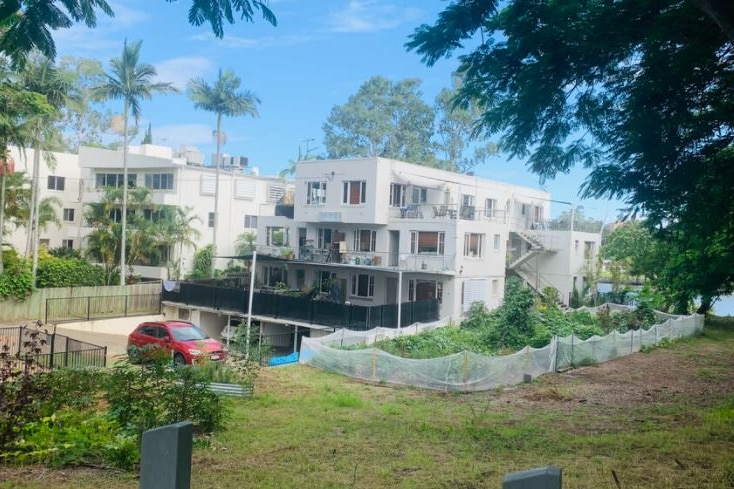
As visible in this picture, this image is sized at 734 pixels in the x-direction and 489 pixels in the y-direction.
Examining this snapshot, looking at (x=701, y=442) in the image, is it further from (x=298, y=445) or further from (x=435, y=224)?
(x=435, y=224)

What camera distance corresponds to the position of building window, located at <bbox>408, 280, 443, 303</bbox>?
35062 mm

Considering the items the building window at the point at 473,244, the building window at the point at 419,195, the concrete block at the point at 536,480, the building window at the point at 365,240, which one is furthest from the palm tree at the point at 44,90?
the concrete block at the point at 536,480

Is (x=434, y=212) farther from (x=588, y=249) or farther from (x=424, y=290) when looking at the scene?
(x=588, y=249)

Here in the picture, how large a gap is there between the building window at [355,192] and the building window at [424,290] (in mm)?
5542

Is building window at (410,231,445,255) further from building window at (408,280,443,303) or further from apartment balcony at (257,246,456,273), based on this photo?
building window at (408,280,443,303)

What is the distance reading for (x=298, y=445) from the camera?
927 cm

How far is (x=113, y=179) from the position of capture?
47344 millimetres

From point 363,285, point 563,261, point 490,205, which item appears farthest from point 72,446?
point 490,205

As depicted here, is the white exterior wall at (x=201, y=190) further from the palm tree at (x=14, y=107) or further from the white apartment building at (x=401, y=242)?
the palm tree at (x=14, y=107)

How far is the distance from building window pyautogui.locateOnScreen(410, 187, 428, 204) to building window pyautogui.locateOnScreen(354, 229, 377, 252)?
3394 mm

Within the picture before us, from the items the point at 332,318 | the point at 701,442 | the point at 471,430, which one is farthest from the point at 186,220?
the point at 701,442

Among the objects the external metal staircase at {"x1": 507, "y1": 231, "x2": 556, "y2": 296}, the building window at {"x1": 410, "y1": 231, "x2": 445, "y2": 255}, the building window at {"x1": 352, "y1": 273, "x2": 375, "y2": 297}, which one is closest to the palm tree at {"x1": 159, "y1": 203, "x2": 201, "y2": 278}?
the building window at {"x1": 352, "y1": 273, "x2": 375, "y2": 297}

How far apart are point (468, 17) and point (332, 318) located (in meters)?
22.4

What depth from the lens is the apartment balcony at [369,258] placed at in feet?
112
